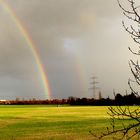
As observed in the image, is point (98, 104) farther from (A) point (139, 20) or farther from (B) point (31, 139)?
(A) point (139, 20)

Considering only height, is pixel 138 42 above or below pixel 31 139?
above

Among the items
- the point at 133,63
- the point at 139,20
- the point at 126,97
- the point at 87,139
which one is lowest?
the point at 87,139

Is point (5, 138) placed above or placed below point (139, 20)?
below

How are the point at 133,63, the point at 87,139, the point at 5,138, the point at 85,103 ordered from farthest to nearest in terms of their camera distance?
the point at 85,103
the point at 5,138
the point at 87,139
the point at 133,63

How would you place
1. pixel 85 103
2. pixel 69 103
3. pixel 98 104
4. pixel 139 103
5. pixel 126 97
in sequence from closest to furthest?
pixel 139 103
pixel 126 97
pixel 98 104
pixel 85 103
pixel 69 103

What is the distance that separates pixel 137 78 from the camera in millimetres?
6578

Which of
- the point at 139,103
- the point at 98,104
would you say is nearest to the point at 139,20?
the point at 139,103

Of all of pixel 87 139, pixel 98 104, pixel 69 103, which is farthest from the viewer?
pixel 69 103

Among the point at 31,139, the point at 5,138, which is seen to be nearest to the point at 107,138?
the point at 31,139

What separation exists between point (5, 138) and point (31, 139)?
2.29m

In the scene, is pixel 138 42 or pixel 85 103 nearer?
pixel 138 42

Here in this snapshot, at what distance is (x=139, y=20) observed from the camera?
6.72 meters

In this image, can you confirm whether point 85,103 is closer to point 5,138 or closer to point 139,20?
point 5,138

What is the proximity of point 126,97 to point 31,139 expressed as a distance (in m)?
21.0
